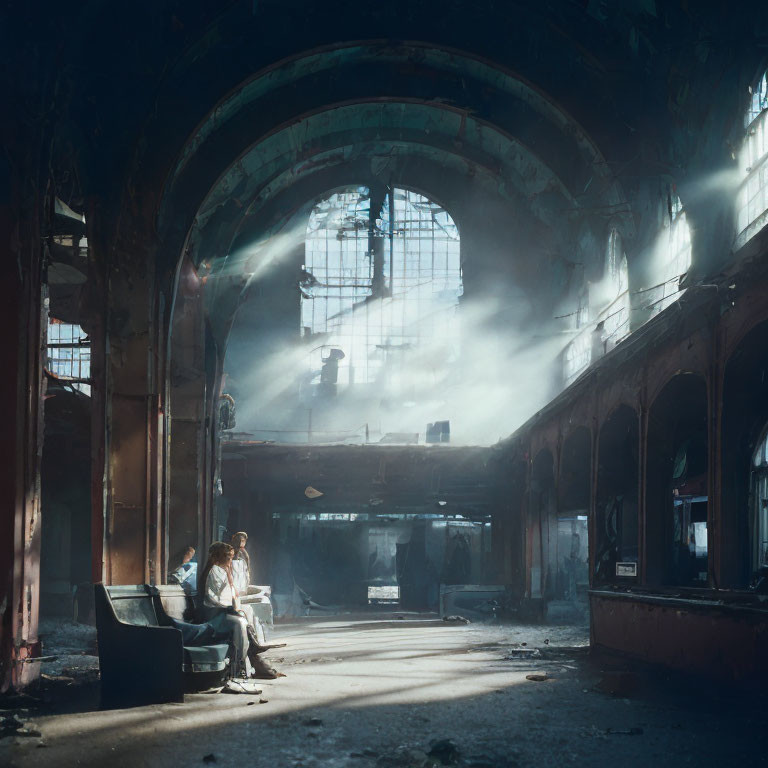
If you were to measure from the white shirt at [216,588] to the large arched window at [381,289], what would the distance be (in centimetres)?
2152

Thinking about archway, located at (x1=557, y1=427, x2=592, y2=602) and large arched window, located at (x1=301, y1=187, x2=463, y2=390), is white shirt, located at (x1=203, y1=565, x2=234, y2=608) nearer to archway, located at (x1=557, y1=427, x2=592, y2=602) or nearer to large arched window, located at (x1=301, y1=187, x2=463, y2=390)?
archway, located at (x1=557, y1=427, x2=592, y2=602)

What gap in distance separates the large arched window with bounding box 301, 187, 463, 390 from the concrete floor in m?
20.4

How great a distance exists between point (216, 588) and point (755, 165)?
908cm

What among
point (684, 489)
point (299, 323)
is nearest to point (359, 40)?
point (684, 489)

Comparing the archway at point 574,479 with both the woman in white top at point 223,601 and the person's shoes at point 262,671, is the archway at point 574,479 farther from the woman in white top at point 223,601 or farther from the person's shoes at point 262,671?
the woman in white top at point 223,601

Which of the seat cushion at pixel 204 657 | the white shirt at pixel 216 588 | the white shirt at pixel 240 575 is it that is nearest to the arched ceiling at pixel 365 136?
the white shirt at pixel 240 575

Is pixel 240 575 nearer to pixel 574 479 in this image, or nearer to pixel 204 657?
pixel 204 657

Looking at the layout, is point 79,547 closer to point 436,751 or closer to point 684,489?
point 684,489

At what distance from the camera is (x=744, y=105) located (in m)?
13.0

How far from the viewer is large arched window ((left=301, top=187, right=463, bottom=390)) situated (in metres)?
31.4

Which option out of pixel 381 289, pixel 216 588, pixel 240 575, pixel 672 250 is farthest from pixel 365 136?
pixel 216 588

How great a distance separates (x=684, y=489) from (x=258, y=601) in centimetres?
983

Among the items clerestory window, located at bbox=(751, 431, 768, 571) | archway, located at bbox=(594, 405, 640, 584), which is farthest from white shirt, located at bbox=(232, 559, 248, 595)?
clerestory window, located at bbox=(751, 431, 768, 571)

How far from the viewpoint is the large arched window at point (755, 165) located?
40.3ft
